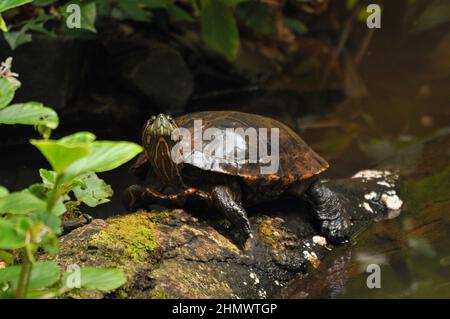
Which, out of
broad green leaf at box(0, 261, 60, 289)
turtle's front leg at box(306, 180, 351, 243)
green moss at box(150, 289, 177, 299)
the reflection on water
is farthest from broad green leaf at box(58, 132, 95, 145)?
turtle's front leg at box(306, 180, 351, 243)

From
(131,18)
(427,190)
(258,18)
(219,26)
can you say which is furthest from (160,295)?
(258,18)

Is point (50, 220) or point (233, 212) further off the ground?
point (233, 212)

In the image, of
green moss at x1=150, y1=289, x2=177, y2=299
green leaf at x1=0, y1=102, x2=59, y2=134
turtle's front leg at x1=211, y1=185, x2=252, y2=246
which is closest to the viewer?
green leaf at x1=0, y1=102, x2=59, y2=134

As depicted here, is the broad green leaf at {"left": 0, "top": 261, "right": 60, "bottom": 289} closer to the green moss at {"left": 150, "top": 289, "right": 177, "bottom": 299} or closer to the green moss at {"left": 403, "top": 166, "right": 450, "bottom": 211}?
the green moss at {"left": 150, "top": 289, "right": 177, "bottom": 299}

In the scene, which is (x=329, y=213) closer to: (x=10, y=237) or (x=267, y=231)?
(x=267, y=231)

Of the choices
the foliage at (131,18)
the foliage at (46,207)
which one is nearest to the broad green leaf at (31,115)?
the foliage at (46,207)

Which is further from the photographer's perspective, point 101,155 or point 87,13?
point 87,13
